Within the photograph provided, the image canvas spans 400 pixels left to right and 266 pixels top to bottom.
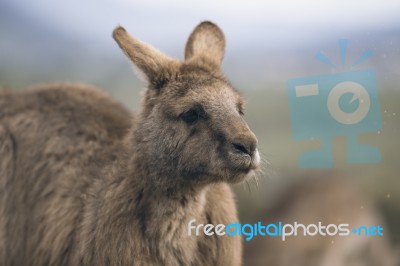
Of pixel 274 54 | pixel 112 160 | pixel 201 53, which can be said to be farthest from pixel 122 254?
pixel 274 54

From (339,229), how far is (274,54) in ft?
13.2

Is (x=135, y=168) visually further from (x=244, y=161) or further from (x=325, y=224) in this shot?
(x=325, y=224)

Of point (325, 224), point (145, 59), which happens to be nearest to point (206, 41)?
point (145, 59)

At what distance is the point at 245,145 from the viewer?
5488mm

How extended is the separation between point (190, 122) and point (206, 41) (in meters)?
1.42

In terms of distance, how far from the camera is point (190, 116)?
19.6 feet

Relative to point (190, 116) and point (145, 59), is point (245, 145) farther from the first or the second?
point (145, 59)

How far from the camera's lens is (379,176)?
10688 mm

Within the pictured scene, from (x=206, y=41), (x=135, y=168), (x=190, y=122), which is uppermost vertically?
(x=206, y=41)

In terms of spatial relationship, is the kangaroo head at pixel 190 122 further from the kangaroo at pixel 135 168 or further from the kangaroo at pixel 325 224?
the kangaroo at pixel 325 224

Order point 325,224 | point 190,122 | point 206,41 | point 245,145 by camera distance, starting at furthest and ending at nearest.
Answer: point 325,224 < point 206,41 < point 190,122 < point 245,145

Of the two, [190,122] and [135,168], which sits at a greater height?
[190,122]

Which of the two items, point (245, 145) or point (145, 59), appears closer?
point (245, 145)

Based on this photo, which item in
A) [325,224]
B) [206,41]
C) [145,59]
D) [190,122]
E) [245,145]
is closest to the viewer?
[245,145]
